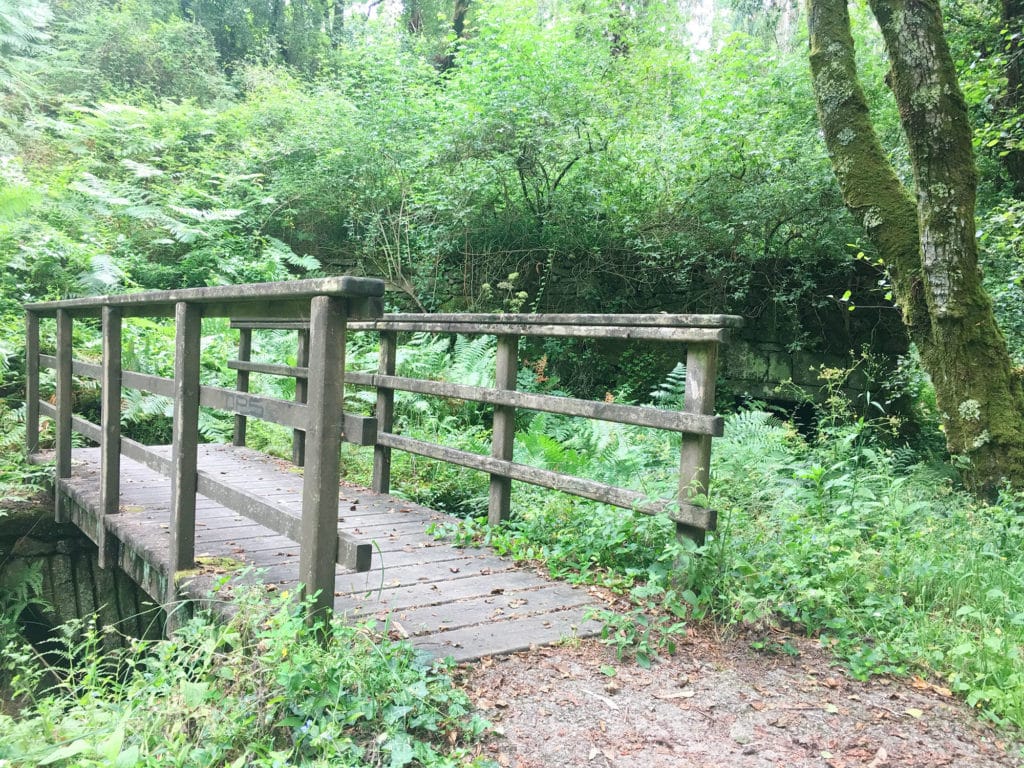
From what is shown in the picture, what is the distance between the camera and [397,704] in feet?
6.83

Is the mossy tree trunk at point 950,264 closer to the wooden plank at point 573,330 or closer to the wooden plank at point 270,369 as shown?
the wooden plank at point 573,330

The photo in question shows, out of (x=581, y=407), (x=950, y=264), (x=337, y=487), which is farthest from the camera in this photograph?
(x=950, y=264)

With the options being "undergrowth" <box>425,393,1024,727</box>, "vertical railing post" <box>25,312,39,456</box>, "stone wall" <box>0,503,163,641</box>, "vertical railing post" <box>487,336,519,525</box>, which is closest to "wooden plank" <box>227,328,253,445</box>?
"vertical railing post" <box>25,312,39,456</box>

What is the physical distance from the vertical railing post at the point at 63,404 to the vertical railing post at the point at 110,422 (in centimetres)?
103

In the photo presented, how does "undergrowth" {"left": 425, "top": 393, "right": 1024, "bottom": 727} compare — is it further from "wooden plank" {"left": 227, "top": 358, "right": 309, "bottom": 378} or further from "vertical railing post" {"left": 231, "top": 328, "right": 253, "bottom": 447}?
"vertical railing post" {"left": 231, "top": 328, "right": 253, "bottom": 447}

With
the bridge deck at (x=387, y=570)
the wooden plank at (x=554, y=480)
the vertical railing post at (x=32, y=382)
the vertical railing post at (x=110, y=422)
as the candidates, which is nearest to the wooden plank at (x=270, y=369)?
the bridge deck at (x=387, y=570)

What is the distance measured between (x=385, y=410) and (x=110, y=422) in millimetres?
1781

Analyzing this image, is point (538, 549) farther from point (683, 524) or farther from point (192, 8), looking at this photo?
point (192, 8)

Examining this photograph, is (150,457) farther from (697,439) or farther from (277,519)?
(697,439)

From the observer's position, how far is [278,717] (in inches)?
80.1

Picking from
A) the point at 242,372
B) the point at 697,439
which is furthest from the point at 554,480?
the point at 242,372

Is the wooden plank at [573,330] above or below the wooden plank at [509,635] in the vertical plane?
above

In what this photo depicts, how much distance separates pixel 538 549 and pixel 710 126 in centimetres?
719

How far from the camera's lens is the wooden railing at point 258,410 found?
7.48 feet
